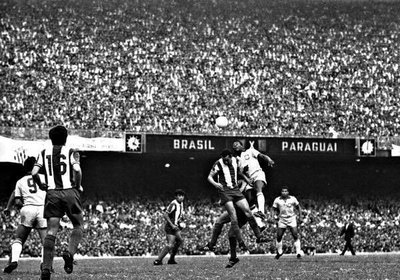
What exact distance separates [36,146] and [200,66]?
38.4 feet

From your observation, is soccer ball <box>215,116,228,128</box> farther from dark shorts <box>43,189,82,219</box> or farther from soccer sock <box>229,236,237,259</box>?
dark shorts <box>43,189,82,219</box>

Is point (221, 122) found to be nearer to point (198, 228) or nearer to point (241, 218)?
point (198, 228)

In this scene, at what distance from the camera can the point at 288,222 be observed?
24062 millimetres

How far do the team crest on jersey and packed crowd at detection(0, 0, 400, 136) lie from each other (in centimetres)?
178

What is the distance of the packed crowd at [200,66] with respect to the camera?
39406 mm

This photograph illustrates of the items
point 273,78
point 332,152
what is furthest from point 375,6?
point 332,152

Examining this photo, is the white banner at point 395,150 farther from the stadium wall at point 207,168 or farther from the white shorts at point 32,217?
the white shorts at point 32,217

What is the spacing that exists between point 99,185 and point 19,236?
2270cm

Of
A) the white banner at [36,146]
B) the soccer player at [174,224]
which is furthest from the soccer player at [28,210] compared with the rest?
the white banner at [36,146]

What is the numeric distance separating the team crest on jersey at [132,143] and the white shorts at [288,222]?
13491mm

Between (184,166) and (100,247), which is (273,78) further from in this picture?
(100,247)

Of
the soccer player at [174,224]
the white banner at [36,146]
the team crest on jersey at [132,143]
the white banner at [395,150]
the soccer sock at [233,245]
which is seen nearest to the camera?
the soccer sock at [233,245]

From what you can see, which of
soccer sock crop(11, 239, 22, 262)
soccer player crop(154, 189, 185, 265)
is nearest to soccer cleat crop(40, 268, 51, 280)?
soccer sock crop(11, 239, 22, 262)

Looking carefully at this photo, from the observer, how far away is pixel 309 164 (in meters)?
41.7
